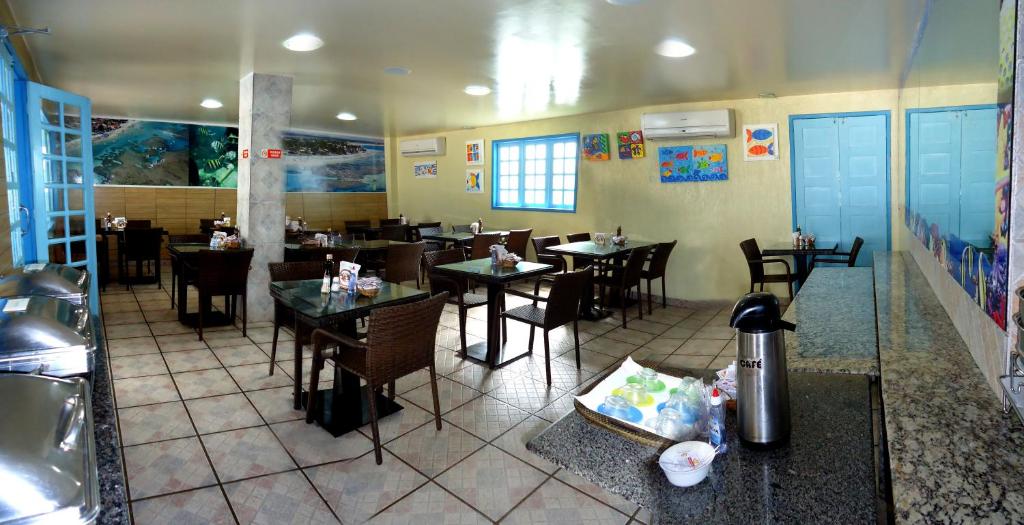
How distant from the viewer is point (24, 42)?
373cm

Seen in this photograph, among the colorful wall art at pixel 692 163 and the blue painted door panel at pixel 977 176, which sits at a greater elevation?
the colorful wall art at pixel 692 163

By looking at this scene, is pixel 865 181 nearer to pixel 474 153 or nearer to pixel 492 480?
pixel 492 480

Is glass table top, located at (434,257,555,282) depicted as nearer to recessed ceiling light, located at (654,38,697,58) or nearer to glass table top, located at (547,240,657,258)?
glass table top, located at (547,240,657,258)

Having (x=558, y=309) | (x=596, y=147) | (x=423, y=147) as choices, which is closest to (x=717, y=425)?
(x=558, y=309)

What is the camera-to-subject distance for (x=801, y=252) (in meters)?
4.96

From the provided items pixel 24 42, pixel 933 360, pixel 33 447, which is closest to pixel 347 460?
pixel 33 447

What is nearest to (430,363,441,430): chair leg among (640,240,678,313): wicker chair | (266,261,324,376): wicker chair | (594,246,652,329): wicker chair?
(266,261,324,376): wicker chair

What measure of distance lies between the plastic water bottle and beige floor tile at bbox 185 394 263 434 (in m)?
2.57

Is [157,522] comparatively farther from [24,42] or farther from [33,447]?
[24,42]

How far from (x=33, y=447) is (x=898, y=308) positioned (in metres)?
2.44

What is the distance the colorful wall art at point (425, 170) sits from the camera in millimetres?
9125

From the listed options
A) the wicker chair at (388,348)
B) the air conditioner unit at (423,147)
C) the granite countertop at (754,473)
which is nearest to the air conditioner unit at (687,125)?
the air conditioner unit at (423,147)

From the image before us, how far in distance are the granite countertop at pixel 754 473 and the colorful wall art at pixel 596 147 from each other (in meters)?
5.70

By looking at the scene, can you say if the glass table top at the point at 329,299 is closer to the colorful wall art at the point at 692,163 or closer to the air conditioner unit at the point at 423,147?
the colorful wall art at the point at 692,163
